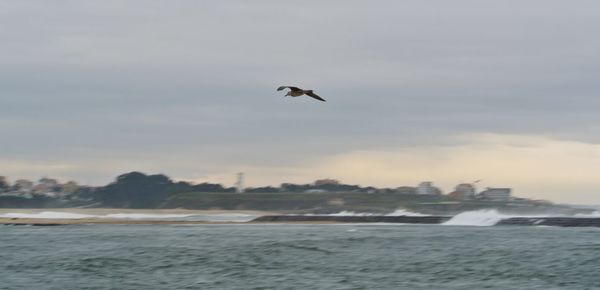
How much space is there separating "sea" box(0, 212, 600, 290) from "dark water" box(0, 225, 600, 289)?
6cm

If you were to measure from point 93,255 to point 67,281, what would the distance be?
16821mm

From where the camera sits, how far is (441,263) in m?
67.4

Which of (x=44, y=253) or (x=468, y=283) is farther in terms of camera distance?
(x=44, y=253)

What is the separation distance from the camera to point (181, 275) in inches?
2387

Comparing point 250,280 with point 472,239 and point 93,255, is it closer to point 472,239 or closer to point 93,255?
point 93,255

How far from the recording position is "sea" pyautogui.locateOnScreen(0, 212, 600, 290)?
56.4m

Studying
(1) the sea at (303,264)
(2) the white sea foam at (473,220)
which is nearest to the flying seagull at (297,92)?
(1) the sea at (303,264)

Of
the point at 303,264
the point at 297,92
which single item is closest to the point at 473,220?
the point at 303,264

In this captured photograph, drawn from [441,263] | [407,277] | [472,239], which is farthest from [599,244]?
[407,277]

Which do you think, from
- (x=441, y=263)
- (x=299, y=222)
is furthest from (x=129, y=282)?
(x=299, y=222)

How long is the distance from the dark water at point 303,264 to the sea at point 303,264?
6 centimetres

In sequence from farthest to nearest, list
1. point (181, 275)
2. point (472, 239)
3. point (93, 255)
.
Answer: point (472, 239) < point (93, 255) < point (181, 275)

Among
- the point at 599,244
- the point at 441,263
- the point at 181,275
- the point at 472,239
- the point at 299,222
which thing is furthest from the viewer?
Result: the point at 299,222

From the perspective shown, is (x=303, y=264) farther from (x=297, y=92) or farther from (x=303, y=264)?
(x=297, y=92)
